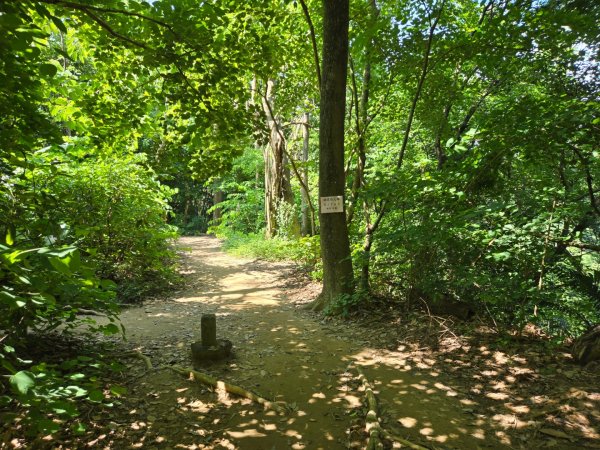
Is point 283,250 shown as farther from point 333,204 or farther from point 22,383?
point 22,383

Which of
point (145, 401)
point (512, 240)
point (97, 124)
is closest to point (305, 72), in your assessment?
point (97, 124)

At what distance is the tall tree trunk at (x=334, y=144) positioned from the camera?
209 inches

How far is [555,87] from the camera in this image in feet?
20.7

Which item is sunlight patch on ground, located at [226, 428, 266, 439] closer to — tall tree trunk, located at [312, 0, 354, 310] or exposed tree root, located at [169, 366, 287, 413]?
exposed tree root, located at [169, 366, 287, 413]

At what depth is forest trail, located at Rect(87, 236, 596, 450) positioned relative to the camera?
282cm

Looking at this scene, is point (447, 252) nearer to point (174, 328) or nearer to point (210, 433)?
point (210, 433)

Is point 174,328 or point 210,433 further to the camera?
point 174,328

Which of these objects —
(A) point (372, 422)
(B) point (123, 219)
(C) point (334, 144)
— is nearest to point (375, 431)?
(A) point (372, 422)

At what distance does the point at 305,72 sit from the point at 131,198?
15.4ft

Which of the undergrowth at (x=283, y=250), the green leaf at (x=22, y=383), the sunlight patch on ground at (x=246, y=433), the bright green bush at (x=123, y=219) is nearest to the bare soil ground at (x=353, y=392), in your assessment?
the sunlight patch on ground at (x=246, y=433)

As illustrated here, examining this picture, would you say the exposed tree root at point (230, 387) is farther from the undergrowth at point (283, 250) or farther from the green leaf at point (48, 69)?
the undergrowth at point (283, 250)

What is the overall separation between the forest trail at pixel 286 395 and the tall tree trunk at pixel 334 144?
0.79 metres

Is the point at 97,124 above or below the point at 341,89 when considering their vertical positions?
below

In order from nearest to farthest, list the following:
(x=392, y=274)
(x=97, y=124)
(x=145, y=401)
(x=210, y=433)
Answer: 1. (x=210, y=433)
2. (x=145, y=401)
3. (x=97, y=124)
4. (x=392, y=274)
